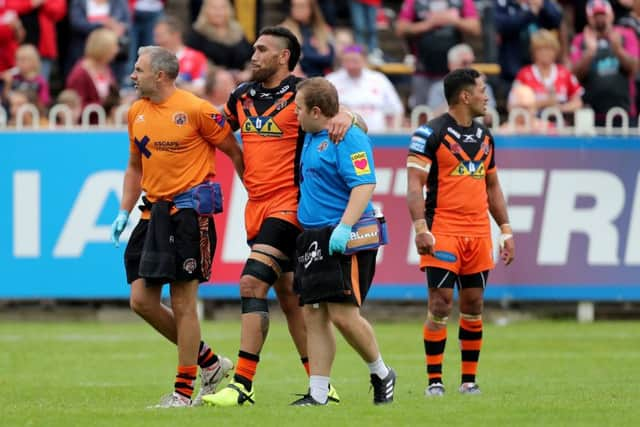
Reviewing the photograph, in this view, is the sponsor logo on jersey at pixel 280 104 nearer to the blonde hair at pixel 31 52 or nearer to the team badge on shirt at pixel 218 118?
the team badge on shirt at pixel 218 118

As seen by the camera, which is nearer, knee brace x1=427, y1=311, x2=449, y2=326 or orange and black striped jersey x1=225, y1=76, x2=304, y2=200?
orange and black striped jersey x1=225, y1=76, x2=304, y2=200

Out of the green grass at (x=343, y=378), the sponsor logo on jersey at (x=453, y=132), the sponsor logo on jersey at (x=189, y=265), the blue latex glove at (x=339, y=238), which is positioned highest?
the sponsor logo on jersey at (x=453, y=132)

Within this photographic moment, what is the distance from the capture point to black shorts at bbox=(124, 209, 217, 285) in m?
10.4

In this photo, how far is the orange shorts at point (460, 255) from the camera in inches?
444

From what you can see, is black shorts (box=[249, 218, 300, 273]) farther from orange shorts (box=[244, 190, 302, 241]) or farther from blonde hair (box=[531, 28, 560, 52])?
blonde hair (box=[531, 28, 560, 52])

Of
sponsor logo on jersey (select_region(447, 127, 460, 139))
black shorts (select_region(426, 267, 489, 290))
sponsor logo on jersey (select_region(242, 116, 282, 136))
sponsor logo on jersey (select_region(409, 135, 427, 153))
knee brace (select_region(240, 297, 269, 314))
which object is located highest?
sponsor logo on jersey (select_region(242, 116, 282, 136))

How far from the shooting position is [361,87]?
1895 centimetres

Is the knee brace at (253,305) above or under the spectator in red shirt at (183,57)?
under

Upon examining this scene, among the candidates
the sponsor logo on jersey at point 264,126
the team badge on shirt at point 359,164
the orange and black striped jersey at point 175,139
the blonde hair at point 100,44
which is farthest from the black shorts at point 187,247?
the blonde hair at point 100,44

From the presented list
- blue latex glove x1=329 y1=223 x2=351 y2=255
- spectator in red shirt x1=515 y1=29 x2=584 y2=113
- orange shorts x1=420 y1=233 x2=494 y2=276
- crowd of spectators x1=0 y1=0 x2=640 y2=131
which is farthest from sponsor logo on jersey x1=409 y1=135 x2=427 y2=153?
spectator in red shirt x1=515 y1=29 x2=584 y2=113

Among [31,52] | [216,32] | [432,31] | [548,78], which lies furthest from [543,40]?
[31,52]

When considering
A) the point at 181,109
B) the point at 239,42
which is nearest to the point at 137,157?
the point at 181,109

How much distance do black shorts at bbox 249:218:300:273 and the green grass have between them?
3.35 feet

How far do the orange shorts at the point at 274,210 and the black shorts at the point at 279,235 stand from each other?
0.03 meters
